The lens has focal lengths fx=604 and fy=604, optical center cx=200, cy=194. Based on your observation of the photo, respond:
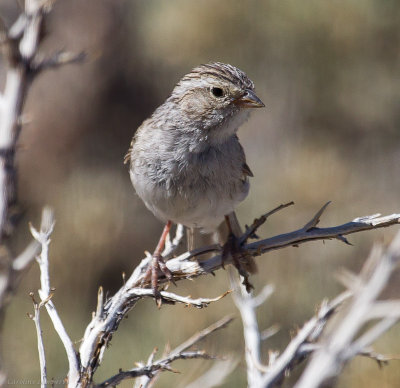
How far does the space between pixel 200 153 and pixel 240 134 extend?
4789 millimetres

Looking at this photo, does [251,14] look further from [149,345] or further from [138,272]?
[138,272]

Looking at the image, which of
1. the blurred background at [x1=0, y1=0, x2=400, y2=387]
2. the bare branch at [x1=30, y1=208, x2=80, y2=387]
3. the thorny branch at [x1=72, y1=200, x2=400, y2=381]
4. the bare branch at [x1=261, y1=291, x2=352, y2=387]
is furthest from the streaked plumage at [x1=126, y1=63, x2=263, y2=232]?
the blurred background at [x1=0, y1=0, x2=400, y2=387]

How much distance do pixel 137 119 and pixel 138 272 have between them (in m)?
5.69

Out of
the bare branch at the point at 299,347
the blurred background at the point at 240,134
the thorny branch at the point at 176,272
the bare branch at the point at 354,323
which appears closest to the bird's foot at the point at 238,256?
the thorny branch at the point at 176,272

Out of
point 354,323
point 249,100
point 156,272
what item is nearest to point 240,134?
point 249,100

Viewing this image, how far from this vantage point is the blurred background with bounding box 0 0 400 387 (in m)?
6.73

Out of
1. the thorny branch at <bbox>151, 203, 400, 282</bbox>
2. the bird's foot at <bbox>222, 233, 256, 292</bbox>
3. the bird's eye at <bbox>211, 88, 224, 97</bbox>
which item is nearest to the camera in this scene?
the thorny branch at <bbox>151, 203, 400, 282</bbox>

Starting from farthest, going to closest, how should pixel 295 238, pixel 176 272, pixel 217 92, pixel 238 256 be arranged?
pixel 217 92 → pixel 238 256 → pixel 176 272 → pixel 295 238

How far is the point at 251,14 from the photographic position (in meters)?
7.36

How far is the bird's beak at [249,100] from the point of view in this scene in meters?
3.39

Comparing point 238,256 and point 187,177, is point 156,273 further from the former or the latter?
point 187,177

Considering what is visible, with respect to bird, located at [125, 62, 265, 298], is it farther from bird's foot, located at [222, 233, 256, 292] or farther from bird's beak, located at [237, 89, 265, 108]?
bird's foot, located at [222, 233, 256, 292]

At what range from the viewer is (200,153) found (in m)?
3.46

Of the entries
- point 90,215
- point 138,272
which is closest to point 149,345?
point 90,215
